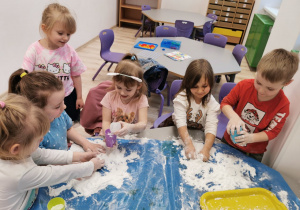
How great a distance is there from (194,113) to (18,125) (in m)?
1.14

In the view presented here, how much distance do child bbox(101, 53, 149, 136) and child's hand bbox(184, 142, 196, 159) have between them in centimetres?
33

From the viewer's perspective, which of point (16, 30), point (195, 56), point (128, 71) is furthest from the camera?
point (195, 56)

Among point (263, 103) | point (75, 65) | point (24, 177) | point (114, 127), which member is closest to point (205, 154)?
point (263, 103)

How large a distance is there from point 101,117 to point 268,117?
3.89ft

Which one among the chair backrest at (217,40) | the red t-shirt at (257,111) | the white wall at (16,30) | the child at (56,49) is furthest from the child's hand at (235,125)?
the chair backrest at (217,40)

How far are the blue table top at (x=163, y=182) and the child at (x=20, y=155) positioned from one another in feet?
0.31

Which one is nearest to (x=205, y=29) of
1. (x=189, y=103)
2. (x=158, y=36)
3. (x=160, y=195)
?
(x=158, y=36)

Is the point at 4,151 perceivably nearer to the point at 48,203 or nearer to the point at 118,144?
the point at 48,203

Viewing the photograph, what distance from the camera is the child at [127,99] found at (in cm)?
148

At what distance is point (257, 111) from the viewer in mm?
1379

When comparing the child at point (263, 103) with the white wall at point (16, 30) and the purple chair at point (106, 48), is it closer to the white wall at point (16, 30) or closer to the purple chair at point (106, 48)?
the white wall at point (16, 30)

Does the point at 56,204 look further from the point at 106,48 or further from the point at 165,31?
the point at 165,31

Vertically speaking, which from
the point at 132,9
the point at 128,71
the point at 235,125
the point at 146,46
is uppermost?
the point at 128,71

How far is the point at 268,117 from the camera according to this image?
1.34 meters
